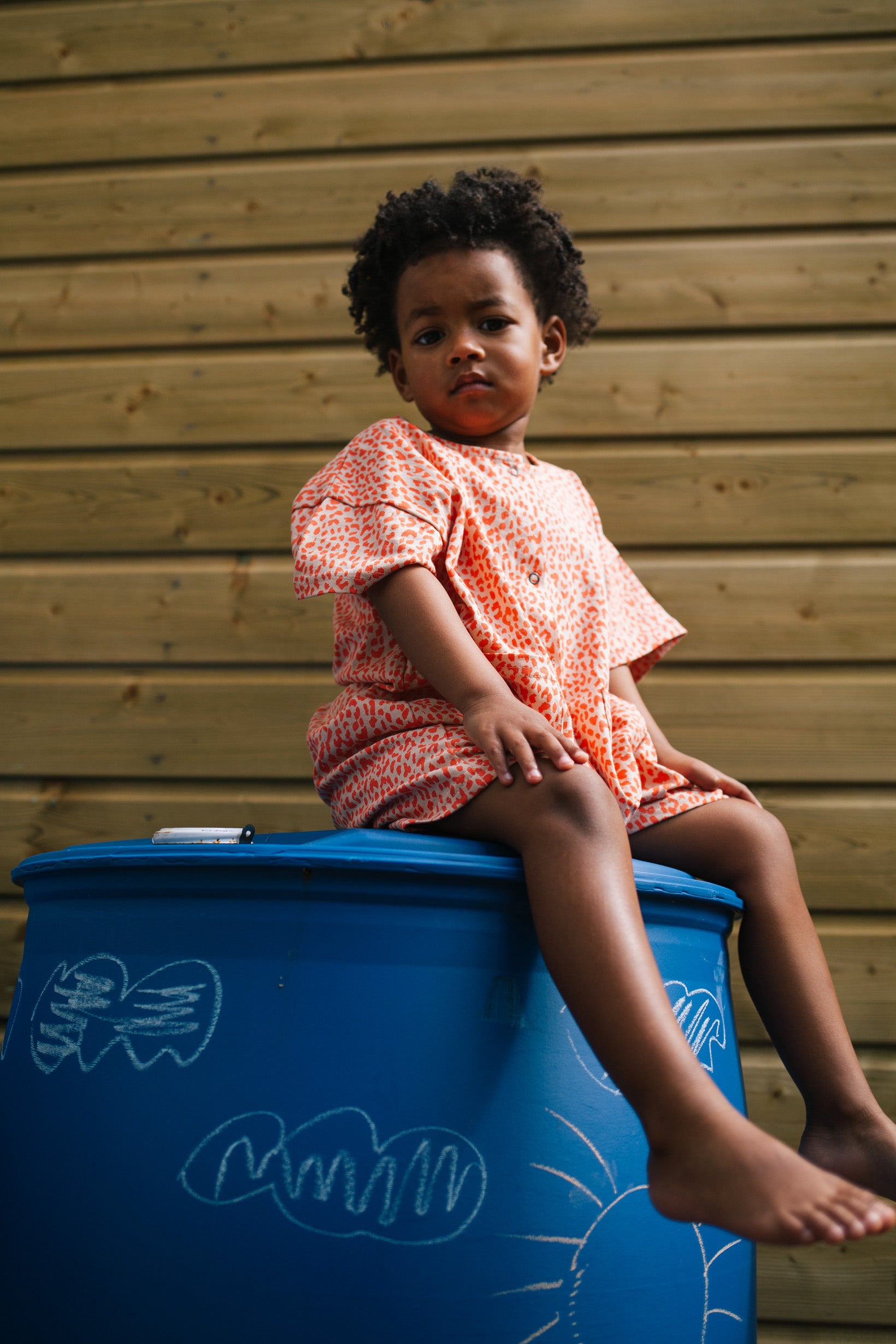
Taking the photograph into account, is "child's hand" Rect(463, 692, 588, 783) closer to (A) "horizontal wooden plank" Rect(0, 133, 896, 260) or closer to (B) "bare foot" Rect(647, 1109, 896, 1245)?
(B) "bare foot" Rect(647, 1109, 896, 1245)

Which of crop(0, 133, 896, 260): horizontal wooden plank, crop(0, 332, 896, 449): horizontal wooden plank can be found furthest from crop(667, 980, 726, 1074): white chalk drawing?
crop(0, 133, 896, 260): horizontal wooden plank

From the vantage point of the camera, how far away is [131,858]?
775 mm

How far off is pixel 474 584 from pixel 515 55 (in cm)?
104

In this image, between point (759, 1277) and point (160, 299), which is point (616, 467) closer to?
point (160, 299)

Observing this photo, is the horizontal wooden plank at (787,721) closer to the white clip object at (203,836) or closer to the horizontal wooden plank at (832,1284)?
the horizontal wooden plank at (832,1284)

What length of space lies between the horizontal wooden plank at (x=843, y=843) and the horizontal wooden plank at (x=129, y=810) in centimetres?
67

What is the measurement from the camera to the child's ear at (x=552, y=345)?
1281 mm

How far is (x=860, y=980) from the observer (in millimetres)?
1362

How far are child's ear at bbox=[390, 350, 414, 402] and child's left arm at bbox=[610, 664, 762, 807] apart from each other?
0.42 meters

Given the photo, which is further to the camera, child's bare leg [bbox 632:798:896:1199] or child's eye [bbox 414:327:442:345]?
child's eye [bbox 414:327:442:345]

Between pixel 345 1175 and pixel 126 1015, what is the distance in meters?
0.20

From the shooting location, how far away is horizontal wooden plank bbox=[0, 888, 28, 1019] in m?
1.48

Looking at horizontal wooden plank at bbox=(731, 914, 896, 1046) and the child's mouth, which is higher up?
the child's mouth

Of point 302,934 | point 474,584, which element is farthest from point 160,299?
point 302,934
